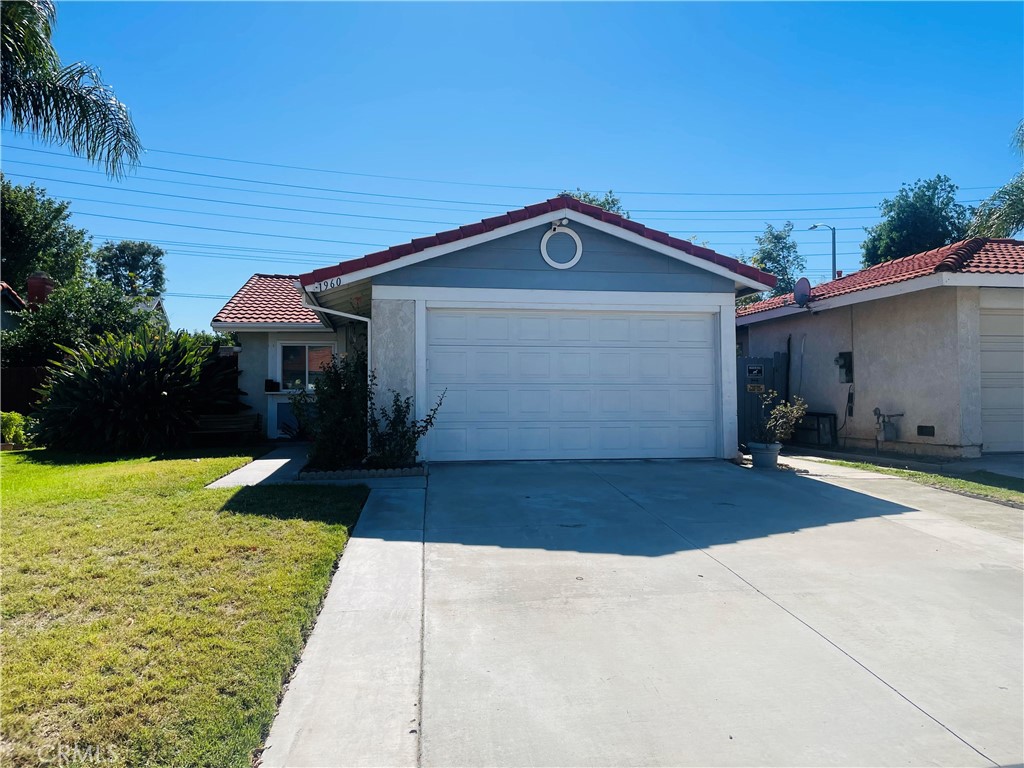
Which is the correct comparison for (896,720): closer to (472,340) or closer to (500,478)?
(500,478)

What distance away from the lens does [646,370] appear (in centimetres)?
1013

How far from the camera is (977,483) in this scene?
8.94 metres

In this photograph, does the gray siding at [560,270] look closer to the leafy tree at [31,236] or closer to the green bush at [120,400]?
the green bush at [120,400]

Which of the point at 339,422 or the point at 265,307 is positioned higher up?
the point at 265,307

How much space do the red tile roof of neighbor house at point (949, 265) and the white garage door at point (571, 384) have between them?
397cm

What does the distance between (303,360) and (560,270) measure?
315 inches

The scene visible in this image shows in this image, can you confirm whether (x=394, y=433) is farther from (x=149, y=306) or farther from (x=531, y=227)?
(x=149, y=306)

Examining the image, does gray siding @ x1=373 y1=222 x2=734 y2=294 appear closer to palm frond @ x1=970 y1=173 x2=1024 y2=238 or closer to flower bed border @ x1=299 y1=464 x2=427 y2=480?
flower bed border @ x1=299 y1=464 x2=427 y2=480

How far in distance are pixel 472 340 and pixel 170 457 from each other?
615 centimetres

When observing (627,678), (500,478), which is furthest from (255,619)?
(500,478)

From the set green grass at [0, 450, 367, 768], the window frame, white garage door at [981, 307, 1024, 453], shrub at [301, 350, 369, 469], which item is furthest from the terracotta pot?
the window frame

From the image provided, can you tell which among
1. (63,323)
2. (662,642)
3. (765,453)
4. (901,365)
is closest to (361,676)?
(662,642)

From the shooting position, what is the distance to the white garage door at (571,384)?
9.59m

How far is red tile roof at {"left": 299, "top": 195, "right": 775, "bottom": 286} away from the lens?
8914mm
